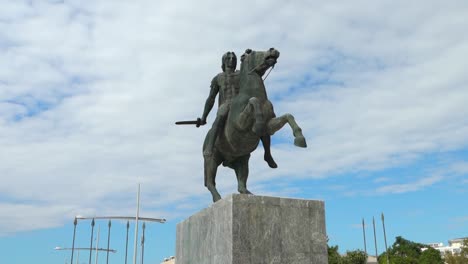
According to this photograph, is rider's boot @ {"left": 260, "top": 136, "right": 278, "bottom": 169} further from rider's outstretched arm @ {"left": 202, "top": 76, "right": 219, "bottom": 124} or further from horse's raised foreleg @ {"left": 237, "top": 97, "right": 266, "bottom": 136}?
rider's outstretched arm @ {"left": 202, "top": 76, "right": 219, "bottom": 124}

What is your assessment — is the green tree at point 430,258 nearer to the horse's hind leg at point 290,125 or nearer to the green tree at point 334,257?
the green tree at point 334,257

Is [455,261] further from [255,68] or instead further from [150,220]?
[255,68]

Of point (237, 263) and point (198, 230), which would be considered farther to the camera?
point (198, 230)

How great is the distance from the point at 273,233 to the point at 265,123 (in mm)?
1954

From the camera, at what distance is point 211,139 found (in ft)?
33.2

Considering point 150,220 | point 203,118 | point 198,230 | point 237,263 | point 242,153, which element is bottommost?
point 237,263

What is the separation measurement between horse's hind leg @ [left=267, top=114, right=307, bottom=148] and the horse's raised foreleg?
216 mm

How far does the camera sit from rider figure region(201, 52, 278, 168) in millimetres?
9992

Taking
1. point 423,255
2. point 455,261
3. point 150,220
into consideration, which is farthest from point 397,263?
point 150,220

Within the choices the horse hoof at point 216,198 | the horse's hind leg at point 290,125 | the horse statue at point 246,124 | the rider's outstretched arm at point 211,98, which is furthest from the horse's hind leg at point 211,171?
the horse's hind leg at point 290,125

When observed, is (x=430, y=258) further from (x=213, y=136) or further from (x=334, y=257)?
(x=213, y=136)

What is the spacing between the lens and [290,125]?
8.77 metres

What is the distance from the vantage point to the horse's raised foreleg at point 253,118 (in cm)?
878

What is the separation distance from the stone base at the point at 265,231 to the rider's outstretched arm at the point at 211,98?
2.94 m
